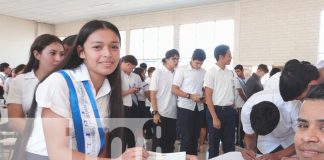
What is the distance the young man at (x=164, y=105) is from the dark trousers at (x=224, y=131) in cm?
52

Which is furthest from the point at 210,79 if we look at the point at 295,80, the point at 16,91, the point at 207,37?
the point at 207,37

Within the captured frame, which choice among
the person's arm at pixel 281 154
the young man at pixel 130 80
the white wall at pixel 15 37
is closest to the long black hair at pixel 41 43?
the person's arm at pixel 281 154

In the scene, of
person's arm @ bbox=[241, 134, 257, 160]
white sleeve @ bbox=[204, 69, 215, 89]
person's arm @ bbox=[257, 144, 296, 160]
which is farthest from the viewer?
white sleeve @ bbox=[204, 69, 215, 89]

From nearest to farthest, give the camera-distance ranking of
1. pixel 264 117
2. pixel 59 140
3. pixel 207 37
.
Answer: pixel 59 140 < pixel 264 117 < pixel 207 37

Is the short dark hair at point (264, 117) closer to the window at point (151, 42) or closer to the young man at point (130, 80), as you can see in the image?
the young man at point (130, 80)

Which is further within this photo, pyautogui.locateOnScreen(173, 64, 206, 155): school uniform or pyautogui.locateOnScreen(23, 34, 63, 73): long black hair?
pyautogui.locateOnScreen(173, 64, 206, 155): school uniform

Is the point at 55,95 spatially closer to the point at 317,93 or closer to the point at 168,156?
the point at 168,156

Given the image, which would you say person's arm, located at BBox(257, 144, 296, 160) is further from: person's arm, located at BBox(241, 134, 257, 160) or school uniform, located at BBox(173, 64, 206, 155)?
school uniform, located at BBox(173, 64, 206, 155)

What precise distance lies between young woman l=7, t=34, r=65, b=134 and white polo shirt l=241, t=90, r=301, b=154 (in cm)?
128

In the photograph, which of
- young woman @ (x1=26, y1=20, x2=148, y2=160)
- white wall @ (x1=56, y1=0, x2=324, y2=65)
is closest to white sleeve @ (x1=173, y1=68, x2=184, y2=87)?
young woman @ (x1=26, y1=20, x2=148, y2=160)

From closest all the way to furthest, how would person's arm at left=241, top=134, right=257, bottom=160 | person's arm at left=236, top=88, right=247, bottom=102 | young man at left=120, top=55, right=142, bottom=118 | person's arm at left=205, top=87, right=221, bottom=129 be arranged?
person's arm at left=241, top=134, right=257, bottom=160, person's arm at left=205, top=87, right=221, bottom=129, young man at left=120, top=55, right=142, bottom=118, person's arm at left=236, top=88, right=247, bottom=102

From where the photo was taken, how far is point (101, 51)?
1.20 m

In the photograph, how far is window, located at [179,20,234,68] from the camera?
812 cm

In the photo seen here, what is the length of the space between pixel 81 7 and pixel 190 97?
6523 millimetres
